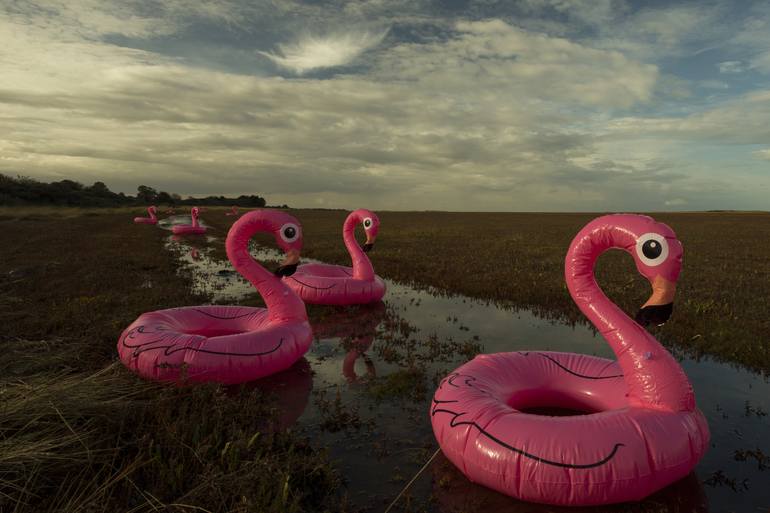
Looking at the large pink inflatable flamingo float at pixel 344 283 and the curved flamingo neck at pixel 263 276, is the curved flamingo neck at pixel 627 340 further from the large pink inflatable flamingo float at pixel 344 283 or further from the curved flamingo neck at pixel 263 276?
the large pink inflatable flamingo float at pixel 344 283

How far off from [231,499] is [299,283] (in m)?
7.71

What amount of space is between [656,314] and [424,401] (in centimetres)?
320

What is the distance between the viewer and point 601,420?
4.22 meters

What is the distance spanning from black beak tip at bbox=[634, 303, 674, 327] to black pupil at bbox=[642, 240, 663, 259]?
0.50 m

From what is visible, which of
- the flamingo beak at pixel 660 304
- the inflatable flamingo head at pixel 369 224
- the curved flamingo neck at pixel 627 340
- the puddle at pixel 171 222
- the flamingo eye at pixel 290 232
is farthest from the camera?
the puddle at pixel 171 222

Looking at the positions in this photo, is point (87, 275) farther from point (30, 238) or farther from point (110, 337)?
point (30, 238)

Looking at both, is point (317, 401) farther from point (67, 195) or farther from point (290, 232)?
point (67, 195)

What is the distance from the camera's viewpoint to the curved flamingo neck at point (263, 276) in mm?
7645

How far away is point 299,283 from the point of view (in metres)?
11.3

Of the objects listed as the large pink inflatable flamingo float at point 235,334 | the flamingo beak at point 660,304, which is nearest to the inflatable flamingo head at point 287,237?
the large pink inflatable flamingo float at point 235,334

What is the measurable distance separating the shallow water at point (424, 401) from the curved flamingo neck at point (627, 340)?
0.91 m

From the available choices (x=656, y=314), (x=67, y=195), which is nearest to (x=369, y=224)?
(x=656, y=314)

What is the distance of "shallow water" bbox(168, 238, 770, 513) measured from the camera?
4344mm

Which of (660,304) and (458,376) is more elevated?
(660,304)
